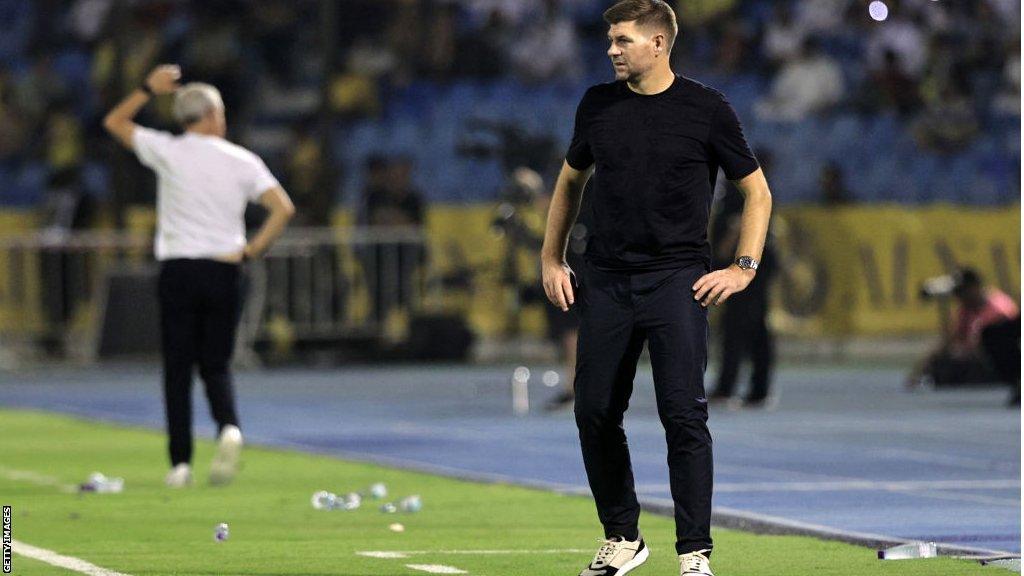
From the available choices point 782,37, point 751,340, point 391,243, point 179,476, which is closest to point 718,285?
point 179,476

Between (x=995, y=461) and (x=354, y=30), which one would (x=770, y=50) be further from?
(x=995, y=461)

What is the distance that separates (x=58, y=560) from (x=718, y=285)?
2828mm

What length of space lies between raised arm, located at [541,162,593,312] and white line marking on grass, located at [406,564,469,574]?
3.76ft

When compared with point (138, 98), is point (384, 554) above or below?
below

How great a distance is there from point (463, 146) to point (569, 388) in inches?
373

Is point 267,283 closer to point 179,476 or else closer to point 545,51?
point 545,51

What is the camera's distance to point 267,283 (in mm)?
25875

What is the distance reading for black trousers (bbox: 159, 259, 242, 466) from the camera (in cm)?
1194

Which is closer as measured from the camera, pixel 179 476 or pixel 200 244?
pixel 200 244

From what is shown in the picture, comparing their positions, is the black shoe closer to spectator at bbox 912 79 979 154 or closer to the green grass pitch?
the green grass pitch

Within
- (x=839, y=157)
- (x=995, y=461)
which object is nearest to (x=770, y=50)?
(x=839, y=157)

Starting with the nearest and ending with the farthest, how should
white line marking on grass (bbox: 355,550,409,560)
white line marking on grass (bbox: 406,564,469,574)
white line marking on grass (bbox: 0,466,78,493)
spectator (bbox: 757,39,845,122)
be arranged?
white line marking on grass (bbox: 406,564,469,574) < white line marking on grass (bbox: 355,550,409,560) < white line marking on grass (bbox: 0,466,78,493) < spectator (bbox: 757,39,845,122)

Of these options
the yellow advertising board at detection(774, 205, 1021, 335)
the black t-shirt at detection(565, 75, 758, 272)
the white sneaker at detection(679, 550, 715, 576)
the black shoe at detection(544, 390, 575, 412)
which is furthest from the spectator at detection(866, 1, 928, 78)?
the white sneaker at detection(679, 550, 715, 576)

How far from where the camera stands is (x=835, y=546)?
9195mm
